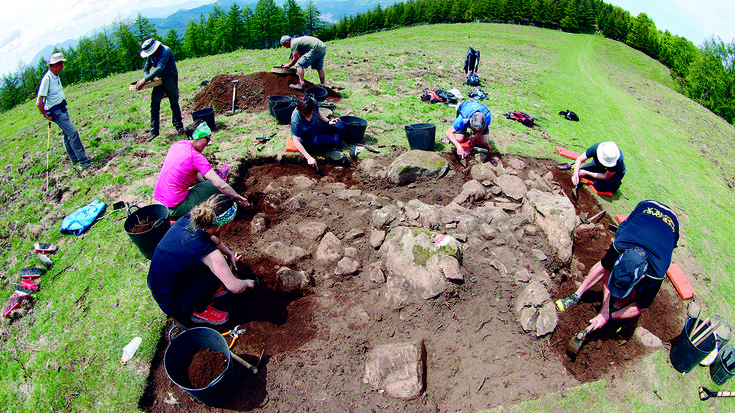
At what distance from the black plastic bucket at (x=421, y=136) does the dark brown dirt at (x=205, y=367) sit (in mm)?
4845

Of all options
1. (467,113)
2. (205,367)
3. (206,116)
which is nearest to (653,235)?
(467,113)

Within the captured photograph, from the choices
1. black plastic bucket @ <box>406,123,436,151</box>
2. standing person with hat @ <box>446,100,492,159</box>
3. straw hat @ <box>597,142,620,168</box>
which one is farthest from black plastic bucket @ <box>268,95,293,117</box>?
straw hat @ <box>597,142,620,168</box>

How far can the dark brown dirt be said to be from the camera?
274cm

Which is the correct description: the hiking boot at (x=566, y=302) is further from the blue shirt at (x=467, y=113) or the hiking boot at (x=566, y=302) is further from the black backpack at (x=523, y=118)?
the black backpack at (x=523, y=118)

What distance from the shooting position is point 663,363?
3428 mm

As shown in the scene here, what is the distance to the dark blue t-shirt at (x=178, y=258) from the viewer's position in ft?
9.52

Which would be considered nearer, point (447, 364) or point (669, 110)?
point (447, 364)

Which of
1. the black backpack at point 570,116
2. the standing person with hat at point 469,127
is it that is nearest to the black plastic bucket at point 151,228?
the standing person with hat at point 469,127

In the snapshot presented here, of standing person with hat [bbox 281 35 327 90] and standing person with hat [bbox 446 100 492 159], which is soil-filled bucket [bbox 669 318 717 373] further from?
standing person with hat [bbox 281 35 327 90]

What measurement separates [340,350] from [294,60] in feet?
25.2

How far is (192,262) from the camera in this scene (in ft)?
9.66

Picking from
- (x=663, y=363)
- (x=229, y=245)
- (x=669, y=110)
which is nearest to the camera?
(x=663, y=363)

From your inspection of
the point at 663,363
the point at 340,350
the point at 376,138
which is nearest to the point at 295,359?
the point at 340,350

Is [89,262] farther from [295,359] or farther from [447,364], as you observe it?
[447,364]
